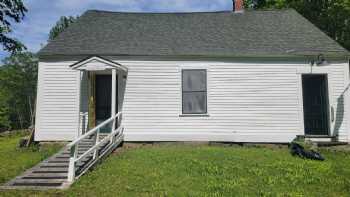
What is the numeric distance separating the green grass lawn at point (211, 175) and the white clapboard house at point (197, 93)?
162 centimetres

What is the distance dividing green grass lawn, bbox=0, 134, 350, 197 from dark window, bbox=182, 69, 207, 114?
1954mm

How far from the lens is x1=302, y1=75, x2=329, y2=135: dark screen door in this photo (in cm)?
1199

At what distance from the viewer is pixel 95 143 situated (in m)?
9.05

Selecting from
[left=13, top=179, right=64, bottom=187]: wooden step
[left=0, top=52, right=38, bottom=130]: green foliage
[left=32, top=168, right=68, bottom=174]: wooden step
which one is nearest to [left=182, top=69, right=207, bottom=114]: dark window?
[left=32, top=168, right=68, bottom=174]: wooden step

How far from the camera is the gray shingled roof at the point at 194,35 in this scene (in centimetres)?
1195

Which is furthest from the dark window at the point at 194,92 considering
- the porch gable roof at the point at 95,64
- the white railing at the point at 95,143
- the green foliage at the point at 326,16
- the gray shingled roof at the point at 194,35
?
the green foliage at the point at 326,16

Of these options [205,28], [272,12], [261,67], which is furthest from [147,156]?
[272,12]

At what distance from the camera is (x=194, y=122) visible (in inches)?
458

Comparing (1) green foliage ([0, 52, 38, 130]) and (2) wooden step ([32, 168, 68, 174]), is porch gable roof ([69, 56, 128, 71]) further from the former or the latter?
(1) green foliage ([0, 52, 38, 130])

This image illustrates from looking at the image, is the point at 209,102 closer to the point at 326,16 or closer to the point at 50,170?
the point at 50,170

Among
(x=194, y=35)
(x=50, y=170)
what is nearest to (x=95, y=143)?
(x=50, y=170)

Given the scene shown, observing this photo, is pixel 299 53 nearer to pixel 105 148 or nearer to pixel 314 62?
pixel 314 62

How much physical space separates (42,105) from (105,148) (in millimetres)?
3480

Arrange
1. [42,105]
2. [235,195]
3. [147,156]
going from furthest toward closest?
[42,105] → [147,156] → [235,195]
